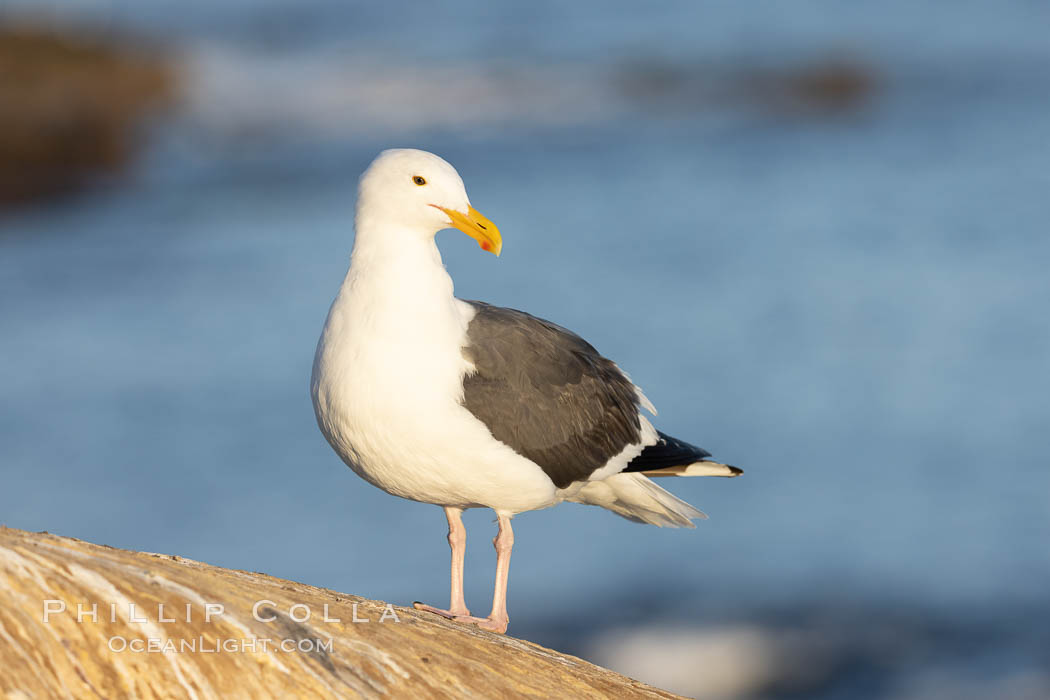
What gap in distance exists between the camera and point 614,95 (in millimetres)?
39750

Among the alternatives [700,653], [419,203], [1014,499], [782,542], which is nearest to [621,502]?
[419,203]

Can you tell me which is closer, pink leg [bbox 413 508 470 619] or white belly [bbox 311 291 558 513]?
white belly [bbox 311 291 558 513]

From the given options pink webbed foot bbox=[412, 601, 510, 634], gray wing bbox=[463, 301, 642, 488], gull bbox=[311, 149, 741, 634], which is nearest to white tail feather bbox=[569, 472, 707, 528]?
gull bbox=[311, 149, 741, 634]

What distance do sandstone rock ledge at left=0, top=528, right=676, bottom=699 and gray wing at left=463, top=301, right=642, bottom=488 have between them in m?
1.23

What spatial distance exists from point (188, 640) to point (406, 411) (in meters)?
1.52

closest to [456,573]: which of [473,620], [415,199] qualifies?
[473,620]

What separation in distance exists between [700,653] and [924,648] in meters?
2.18

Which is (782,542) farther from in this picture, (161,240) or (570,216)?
(161,240)

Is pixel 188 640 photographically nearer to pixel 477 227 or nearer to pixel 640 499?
pixel 477 227

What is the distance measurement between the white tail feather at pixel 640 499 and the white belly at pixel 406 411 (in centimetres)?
107

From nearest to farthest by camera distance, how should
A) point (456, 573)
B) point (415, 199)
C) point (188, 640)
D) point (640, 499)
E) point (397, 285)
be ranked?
point (188, 640), point (397, 285), point (415, 199), point (456, 573), point (640, 499)

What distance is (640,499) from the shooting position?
23.7ft

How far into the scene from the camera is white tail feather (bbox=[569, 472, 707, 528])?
23.2ft

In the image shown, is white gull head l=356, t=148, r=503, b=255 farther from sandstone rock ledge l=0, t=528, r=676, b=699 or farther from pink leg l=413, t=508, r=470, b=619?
sandstone rock ledge l=0, t=528, r=676, b=699
